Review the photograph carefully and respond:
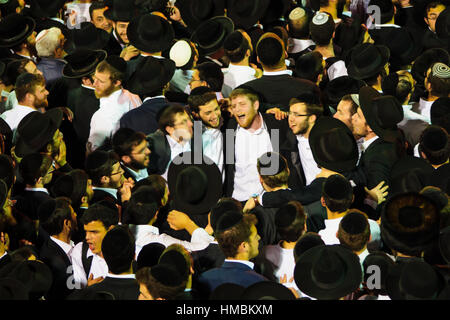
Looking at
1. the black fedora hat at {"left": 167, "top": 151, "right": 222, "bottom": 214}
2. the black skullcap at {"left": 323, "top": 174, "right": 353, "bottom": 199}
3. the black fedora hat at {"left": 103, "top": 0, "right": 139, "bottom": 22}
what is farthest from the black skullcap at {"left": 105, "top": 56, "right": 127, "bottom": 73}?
the black skullcap at {"left": 323, "top": 174, "right": 353, "bottom": 199}

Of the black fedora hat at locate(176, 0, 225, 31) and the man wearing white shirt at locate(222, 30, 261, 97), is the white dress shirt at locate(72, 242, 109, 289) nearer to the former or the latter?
the man wearing white shirt at locate(222, 30, 261, 97)

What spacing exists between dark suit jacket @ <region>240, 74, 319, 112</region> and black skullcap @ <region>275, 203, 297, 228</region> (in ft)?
4.86

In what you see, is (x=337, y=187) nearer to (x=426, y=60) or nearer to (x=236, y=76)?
(x=236, y=76)

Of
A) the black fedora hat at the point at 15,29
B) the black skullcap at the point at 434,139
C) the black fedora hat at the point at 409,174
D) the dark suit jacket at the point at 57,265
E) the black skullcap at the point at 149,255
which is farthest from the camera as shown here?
the black fedora hat at the point at 15,29

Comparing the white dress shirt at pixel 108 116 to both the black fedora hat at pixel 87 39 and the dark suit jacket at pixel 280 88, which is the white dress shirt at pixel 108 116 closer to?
the black fedora hat at pixel 87 39

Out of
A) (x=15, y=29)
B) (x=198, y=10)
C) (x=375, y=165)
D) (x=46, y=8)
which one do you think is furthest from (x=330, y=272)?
(x=46, y=8)

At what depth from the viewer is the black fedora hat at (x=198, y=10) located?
9312 mm

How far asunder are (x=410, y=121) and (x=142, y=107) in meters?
2.28

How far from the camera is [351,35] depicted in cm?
895

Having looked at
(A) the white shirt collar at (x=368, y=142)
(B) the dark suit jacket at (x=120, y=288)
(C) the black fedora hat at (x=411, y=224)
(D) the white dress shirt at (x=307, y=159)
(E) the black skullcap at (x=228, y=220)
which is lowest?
(D) the white dress shirt at (x=307, y=159)

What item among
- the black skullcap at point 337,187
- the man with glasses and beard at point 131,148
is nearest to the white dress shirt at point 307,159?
the black skullcap at point 337,187

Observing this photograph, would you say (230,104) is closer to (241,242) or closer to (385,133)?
(385,133)

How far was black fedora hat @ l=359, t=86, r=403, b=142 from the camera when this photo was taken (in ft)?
25.1

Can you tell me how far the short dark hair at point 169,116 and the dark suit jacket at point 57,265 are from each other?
139cm
